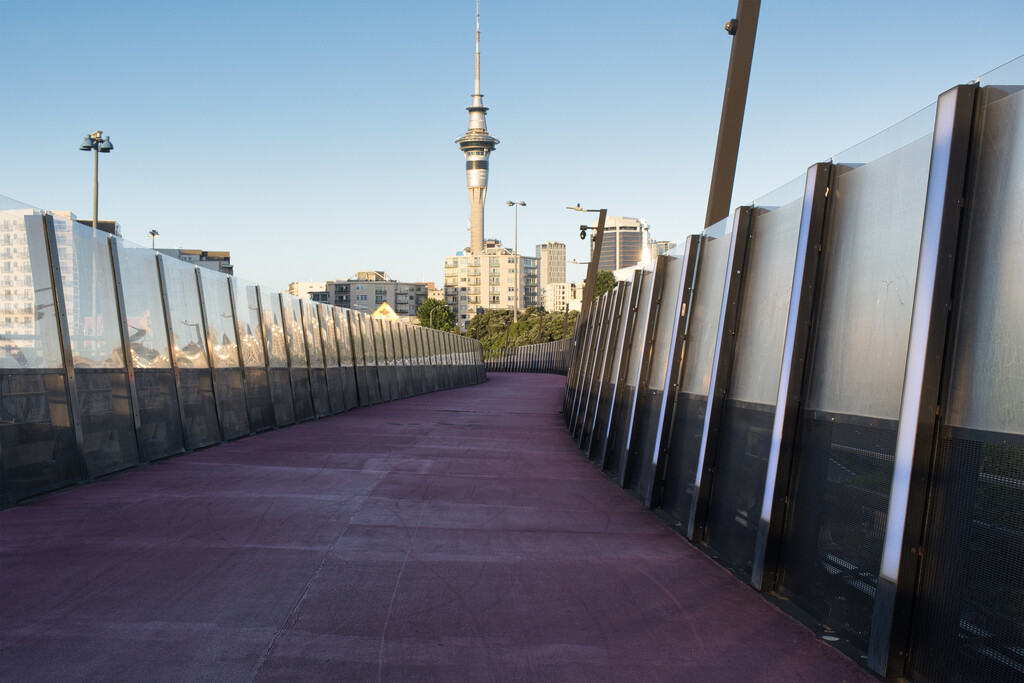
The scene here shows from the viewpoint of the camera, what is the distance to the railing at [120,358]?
9047 millimetres

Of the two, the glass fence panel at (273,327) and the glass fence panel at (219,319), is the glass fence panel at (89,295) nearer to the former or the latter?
the glass fence panel at (219,319)

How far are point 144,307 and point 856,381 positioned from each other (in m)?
10.6

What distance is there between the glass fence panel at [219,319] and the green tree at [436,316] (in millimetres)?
127468

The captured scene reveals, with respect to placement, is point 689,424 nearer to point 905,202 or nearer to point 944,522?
point 905,202

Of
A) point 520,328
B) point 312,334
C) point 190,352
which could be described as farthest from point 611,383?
point 520,328

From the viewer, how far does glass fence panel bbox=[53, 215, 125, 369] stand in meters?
10.2

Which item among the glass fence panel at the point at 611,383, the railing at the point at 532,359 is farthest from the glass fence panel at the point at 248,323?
the railing at the point at 532,359

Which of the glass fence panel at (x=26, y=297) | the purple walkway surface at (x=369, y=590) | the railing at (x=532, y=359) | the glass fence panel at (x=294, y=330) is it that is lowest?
the railing at (x=532, y=359)

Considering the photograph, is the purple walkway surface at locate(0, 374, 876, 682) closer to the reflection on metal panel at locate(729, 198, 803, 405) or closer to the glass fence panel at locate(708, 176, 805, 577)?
the glass fence panel at locate(708, 176, 805, 577)

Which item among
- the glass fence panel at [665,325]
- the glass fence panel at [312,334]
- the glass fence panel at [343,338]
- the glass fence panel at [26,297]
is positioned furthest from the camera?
the glass fence panel at [343,338]

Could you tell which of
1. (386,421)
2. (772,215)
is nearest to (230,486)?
(772,215)

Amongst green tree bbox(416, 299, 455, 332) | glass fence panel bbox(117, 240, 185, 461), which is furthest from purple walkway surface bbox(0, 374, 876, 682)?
green tree bbox(416, 299, 455, 332)

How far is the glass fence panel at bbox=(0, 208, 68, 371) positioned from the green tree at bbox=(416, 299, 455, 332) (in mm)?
134361

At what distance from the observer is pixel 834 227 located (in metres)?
5.74
